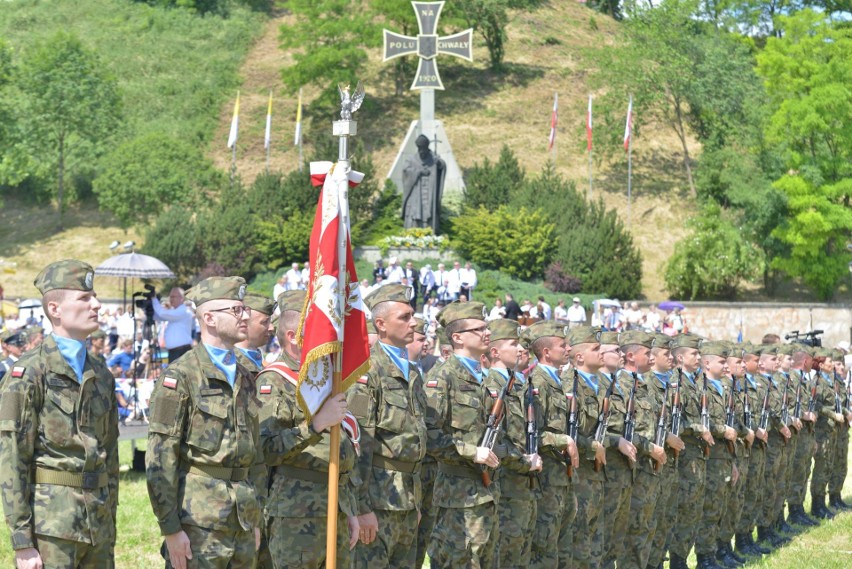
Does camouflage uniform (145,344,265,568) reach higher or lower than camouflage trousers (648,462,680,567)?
higher

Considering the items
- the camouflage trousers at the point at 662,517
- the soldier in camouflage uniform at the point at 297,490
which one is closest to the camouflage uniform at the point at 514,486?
the soldier in camouflage uniform at the point at 297,490

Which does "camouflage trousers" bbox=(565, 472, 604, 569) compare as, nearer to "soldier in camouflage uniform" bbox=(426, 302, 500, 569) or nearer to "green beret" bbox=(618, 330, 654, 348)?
"soldier in camouflage uniform" bbox=(426, 302, 500, 569)

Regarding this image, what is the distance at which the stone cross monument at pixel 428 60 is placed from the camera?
136ft

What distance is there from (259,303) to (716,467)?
20.4ft

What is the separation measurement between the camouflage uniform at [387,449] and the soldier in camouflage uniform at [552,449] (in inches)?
57.2

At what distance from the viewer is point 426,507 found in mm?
8078

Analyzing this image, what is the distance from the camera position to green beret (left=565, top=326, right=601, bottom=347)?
897 centimetres

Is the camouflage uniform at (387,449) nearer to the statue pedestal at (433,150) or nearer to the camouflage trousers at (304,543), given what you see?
the camouflage trousers at (304,543)

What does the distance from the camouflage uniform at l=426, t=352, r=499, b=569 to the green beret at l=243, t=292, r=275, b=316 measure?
52.4 inches

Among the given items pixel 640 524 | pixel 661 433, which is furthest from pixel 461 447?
pixel 661 433

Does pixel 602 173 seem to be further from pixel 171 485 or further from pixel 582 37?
pixel 171 485

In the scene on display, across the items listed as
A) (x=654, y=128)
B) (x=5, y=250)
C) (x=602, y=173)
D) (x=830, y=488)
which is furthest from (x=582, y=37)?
(x=830, y=488)

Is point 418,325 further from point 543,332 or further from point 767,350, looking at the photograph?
point 767,350

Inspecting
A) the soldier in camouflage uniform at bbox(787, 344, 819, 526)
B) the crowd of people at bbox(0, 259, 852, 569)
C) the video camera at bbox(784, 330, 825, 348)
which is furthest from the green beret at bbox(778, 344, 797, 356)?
the video camera at bbox(784, 330, 825, 348)
